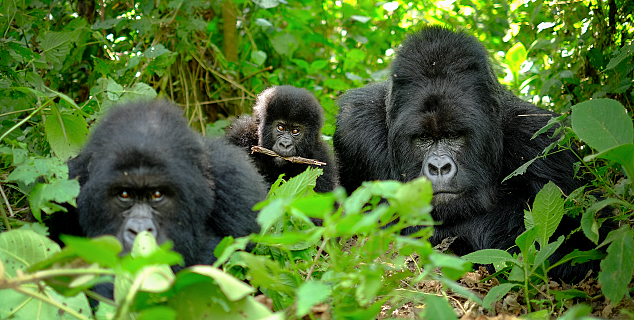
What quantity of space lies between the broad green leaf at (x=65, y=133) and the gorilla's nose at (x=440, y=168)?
191cm

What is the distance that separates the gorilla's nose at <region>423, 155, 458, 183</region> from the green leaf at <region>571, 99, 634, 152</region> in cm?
121

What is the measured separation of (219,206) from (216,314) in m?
0.89

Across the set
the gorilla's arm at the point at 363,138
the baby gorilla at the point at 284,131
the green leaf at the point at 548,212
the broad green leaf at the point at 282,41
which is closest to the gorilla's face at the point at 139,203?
the green leaf at the point at 548,212

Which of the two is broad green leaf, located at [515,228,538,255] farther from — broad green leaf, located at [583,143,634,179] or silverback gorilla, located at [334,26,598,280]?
silverback gorilla, located at [334,26,598,280]

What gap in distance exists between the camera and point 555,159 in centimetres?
354

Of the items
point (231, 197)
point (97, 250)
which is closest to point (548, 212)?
point (231, 197)

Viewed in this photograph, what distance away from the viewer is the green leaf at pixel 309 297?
56.9 inches

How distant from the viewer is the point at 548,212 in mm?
2639

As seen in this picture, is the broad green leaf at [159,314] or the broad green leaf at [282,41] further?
the broad green leaf at [282,41]

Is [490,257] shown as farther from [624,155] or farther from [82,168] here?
[82,168]

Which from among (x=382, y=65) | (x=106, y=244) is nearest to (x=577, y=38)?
(x=382, y=65)

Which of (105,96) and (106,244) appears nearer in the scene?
(106,244)

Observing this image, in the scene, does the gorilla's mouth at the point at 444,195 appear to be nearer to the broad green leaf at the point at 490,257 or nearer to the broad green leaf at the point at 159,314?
the broad green leaf at the point at 490,257

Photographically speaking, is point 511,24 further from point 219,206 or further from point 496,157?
point 219,206
